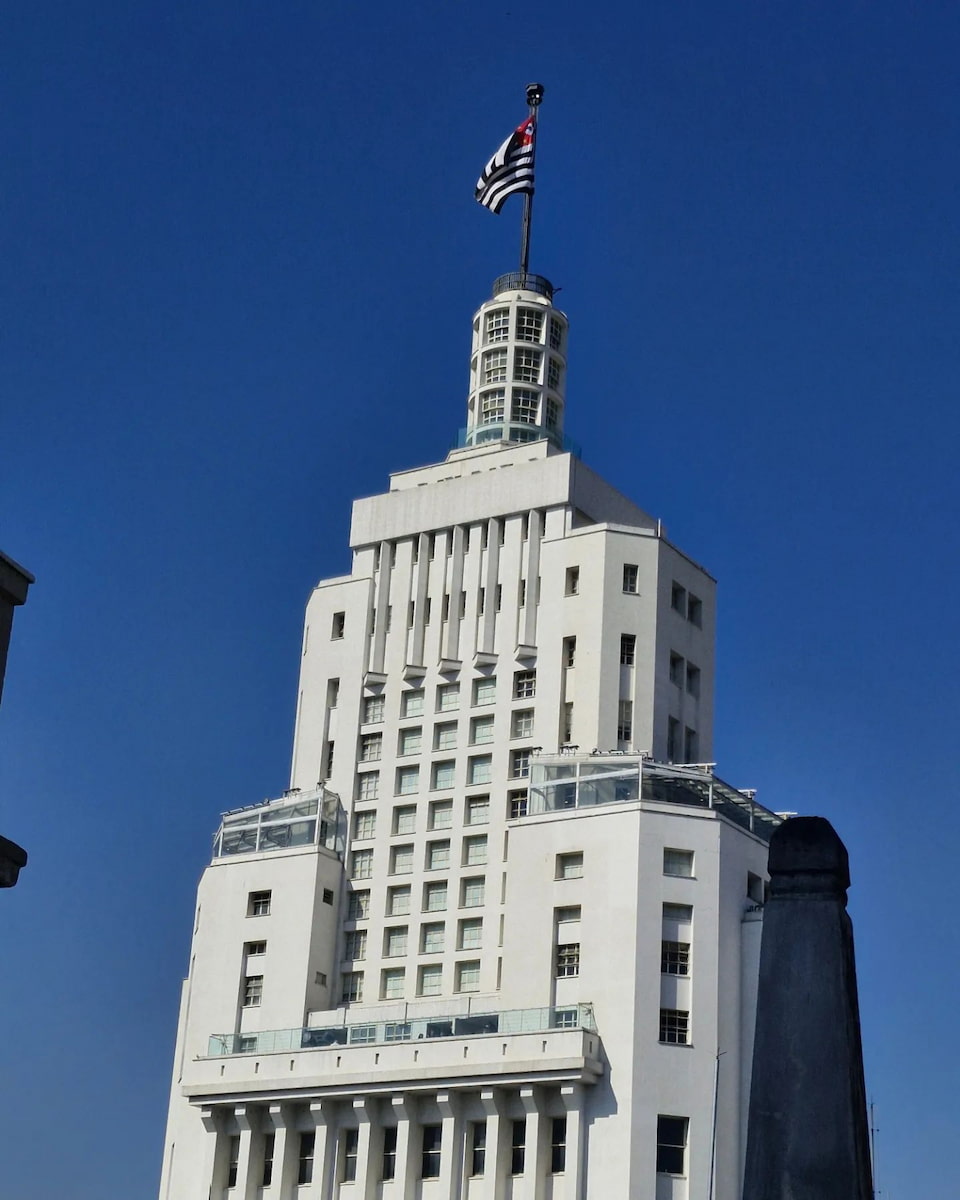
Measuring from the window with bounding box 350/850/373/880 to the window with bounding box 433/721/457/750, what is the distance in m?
5.13

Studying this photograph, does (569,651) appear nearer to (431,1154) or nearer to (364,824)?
(364,824)

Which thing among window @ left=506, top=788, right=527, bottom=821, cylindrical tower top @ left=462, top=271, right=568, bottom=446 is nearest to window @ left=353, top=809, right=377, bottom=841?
window @ left=506, top=788, right=527, bottom=821

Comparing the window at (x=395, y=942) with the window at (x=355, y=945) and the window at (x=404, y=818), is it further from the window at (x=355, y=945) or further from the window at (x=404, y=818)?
the window at (x=404, y=818)

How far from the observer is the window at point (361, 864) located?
79.1 m

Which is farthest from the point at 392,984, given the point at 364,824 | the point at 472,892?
the point at 364,824

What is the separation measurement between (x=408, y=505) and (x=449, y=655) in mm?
7635

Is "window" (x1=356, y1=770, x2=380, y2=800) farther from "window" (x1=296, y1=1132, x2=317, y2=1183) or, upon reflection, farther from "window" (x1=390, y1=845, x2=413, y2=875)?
"window" (x1=296, y1=1132, x2=317, y2=1183)

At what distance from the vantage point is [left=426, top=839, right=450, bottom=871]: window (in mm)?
77562

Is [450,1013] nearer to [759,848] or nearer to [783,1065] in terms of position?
[759,848]

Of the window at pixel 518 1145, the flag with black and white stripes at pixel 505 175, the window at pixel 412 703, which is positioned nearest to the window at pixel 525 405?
the flag with black and white stripes at pixel 505 175

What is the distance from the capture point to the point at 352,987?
3041 inches

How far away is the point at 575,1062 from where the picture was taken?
6631cm

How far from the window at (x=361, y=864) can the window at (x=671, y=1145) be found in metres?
17.8

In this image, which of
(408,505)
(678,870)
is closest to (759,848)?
(678,870)
